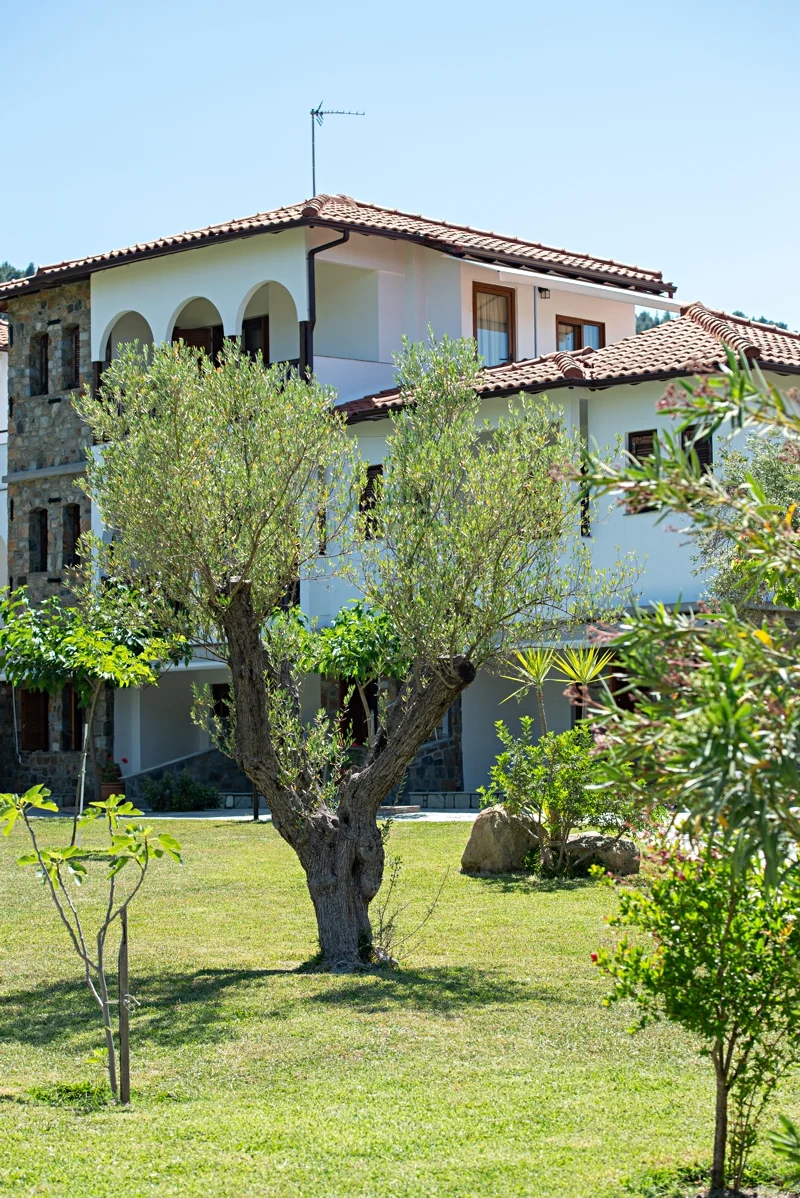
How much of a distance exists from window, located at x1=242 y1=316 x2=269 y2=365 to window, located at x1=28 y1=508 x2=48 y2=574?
5344mm

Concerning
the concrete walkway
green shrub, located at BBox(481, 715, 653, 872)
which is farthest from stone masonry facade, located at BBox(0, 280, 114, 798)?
green shrub, located at BBox(481, 715, 653, 872)

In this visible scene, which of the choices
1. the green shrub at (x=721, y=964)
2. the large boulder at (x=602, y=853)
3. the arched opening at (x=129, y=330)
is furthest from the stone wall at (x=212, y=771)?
the green shrub at (x=721, y=964)

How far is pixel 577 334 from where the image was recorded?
28109mm

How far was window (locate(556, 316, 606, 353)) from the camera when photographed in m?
27.8

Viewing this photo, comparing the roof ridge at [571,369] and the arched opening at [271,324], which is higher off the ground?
the arched opening at [271,324]

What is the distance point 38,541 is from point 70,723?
147 inches

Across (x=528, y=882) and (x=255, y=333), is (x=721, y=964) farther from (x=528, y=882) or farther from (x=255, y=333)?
(x=255, y=333)

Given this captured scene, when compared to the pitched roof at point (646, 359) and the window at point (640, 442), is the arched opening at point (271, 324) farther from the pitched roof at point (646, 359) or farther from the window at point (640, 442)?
the window at point (640, 442)

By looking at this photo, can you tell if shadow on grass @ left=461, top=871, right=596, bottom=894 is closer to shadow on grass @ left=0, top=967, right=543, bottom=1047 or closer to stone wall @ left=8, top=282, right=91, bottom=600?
shadow on grass @ left=0, top=967, right=543, bottom=1047

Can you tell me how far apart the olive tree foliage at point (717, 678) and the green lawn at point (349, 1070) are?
2.46m

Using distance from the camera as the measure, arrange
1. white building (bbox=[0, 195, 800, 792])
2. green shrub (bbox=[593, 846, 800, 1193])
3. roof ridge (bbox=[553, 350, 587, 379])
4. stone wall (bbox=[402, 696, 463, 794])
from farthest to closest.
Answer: stone wall (bbox=[402, 696, 463, 794]) < white building (bbox=[0, 195, 800, 792]) < roof ridge (bbox=[553, 350, 587, 379]) < green shrub (bbox=[593, 846, 800, 1193])

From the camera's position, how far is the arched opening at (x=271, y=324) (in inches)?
1056

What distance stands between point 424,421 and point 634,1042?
4.90 m

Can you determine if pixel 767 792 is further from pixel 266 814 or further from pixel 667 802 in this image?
A: pixel 266 814
